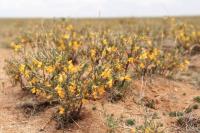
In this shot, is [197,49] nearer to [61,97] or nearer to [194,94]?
[194,94]

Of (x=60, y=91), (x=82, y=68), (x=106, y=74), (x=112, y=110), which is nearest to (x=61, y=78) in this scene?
(x=60, y=91)

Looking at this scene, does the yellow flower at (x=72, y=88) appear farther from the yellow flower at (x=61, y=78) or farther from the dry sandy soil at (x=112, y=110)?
the dry sandy soil at (x=112, y=110)

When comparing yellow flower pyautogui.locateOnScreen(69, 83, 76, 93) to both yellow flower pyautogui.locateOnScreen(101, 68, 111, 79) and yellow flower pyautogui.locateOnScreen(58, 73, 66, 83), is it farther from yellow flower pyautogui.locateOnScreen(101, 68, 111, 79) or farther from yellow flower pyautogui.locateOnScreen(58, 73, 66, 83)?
yellow flower pyautogui.locateOnScreen(101, 68, 111, 79)

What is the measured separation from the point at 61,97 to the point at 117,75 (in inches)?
43.1

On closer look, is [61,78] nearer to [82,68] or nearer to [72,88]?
[72,88]

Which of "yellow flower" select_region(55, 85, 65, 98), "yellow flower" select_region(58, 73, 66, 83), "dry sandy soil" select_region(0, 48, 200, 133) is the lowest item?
"dry sandy soil" select_region(0, 48, 200, 133)

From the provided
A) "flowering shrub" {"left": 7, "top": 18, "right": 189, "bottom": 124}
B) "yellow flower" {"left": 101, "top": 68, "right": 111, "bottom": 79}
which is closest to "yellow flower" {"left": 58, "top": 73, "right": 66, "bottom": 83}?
"flowering shrub" {"left": 7, "top": 18, "right": 189, "bottom": 124}

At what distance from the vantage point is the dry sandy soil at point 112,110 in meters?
5.61

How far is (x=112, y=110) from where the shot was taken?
6039 mm

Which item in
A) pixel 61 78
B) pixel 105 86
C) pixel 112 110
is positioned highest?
pixel 61 78

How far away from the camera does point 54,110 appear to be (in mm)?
6000

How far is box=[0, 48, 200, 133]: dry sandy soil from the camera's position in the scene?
5.61 metres

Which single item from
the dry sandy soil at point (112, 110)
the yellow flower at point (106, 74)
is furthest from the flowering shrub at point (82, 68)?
the dry sandy soil at point (112, 110)

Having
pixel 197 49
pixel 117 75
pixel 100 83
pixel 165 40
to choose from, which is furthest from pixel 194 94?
pixel 165 40
